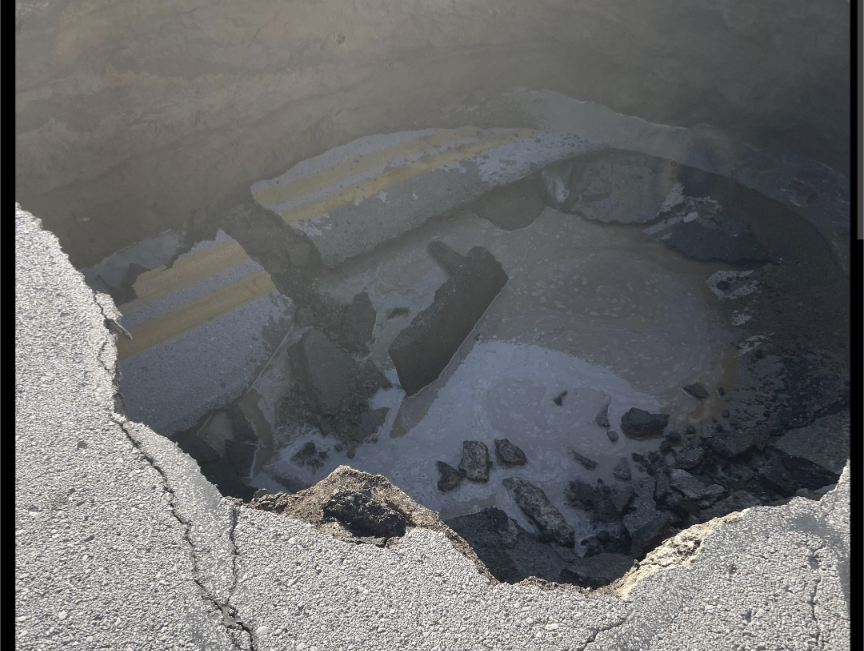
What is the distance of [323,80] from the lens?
5613 millimetres

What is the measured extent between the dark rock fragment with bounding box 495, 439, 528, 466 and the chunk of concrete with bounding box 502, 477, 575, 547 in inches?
5.3

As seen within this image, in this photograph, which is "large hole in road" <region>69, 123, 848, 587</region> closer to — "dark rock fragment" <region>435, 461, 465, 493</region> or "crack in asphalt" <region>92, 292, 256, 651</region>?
"dark rock fragment" <region>435, 461, 465, 493</region>

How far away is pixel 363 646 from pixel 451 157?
16.1ft

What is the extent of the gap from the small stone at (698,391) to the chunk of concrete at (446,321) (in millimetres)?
1972

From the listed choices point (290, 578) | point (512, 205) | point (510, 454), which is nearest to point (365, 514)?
point (290, 578)

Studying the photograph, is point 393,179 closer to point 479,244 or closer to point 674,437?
point 479,244

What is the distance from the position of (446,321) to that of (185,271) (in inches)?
89.7

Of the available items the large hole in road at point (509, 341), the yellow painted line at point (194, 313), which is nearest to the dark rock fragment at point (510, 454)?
the large hole in road at point (509, 341)

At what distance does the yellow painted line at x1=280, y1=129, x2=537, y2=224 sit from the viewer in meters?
5.54

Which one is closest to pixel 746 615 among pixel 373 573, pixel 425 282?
pixel 373 573

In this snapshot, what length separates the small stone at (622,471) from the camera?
4.66 metres

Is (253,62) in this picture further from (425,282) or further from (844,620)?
(844,620)

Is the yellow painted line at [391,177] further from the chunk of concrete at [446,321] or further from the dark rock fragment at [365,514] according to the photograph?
the dark rock fragment at [365,514]

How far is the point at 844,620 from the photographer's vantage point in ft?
8.39
